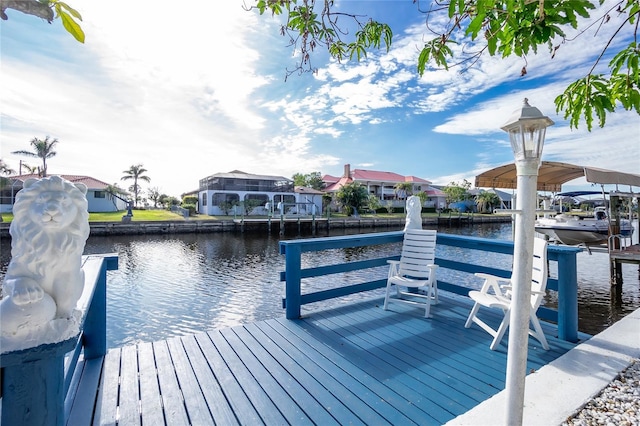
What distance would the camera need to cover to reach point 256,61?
16.0ft

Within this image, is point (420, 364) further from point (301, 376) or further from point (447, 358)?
point (301, 376)

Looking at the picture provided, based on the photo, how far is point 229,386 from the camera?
2219mm

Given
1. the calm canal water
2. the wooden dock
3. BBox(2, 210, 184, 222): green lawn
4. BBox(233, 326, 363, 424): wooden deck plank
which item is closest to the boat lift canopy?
the calm canal water

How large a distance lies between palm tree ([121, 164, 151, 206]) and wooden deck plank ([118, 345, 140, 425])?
47.1m

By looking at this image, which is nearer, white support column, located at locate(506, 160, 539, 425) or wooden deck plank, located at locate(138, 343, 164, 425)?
white support column, located at locate(506, 160, 539, 425)

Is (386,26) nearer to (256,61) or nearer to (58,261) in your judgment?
(58,261)

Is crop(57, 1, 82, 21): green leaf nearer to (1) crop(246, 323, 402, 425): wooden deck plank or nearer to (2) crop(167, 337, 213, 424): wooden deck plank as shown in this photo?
(2) crop(167, 337, 213, 424): wooden deck plank

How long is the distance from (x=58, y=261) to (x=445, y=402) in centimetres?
234

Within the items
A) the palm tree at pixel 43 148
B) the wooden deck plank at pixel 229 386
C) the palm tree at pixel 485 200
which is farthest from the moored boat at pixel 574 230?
the palm tree at pixel 43 148

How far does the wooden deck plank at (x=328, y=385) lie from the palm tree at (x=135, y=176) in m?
47.6

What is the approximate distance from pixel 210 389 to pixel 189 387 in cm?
17

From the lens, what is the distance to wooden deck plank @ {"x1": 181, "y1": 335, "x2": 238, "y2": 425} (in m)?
1.89

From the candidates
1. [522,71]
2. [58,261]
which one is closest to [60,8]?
[58,261]

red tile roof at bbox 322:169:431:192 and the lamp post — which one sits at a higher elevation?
red tile roof at bbox 322:169:431:192
